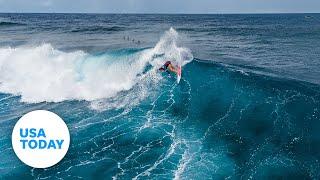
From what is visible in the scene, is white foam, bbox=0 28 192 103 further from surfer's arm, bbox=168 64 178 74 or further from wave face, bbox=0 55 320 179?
surfer's arm, bbox=168 64 178 74

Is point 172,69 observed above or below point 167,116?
above

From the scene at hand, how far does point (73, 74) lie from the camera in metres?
38.4

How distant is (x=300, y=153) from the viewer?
2245 centimetres

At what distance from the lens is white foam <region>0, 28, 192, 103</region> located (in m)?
33.8

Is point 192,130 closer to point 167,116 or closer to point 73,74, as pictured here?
point 167,116

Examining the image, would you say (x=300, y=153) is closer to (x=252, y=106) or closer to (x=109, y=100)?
(x=252, y=106)

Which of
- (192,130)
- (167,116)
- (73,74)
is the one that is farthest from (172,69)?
(192,130)

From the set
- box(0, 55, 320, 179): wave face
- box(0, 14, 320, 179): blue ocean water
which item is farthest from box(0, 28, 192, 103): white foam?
box(0, 55, 320, 179): wave face

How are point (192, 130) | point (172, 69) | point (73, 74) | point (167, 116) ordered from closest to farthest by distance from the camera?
point (192, 130)
point (167, 116)
point (172, 69)
point (73, 74)

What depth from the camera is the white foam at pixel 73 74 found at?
3384 centimetres

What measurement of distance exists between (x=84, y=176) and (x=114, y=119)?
7364 millimetres

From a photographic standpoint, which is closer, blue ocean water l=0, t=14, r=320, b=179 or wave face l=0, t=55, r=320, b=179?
wave face l=0, t=55, r=320, b=179

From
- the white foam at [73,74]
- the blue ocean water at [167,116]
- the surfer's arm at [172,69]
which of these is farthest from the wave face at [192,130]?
the white foam at [73,74]

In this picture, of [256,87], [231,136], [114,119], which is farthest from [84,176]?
[256,87]
